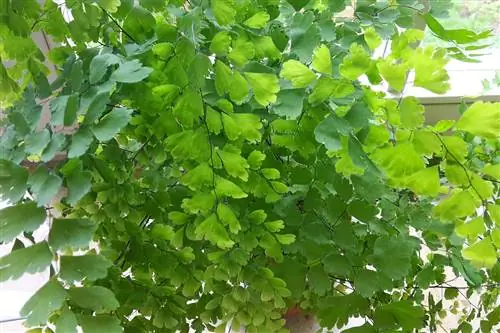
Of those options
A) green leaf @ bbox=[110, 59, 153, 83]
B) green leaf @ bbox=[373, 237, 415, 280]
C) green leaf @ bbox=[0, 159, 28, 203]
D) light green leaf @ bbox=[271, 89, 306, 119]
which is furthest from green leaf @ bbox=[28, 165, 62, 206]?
green leaf @ bbox=[373, 237, 415, 280]

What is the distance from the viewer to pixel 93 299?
46 centimetres

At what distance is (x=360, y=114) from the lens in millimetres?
494

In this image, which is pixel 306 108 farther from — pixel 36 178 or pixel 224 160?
pixel 36 178

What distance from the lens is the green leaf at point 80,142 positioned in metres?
0.44

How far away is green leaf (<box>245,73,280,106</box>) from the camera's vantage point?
498 millimetres

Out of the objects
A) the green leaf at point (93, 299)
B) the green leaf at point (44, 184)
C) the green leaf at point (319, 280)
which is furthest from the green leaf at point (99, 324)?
the green leaf at point (319, 280)

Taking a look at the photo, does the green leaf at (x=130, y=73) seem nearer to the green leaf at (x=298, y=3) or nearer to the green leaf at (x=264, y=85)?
the green leaf at (x=264, y=85)

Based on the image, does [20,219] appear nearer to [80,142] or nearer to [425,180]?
[80,142]

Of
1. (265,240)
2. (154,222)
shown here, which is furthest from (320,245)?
(154,222)

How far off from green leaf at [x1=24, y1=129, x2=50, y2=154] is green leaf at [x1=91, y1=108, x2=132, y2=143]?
49 millimetres

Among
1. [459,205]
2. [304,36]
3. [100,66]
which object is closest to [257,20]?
[304,36]

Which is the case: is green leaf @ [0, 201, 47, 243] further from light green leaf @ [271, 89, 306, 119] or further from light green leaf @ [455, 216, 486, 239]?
light green leaf @ [455, 216, 486, 239]

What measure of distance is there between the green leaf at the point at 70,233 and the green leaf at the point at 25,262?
0.04ft

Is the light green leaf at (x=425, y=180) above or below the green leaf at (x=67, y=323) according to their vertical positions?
above
